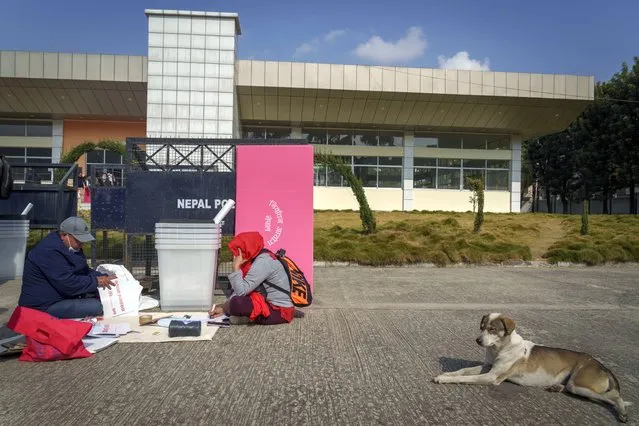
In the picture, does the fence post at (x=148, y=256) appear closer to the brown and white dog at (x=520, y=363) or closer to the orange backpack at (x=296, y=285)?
the orange backpack at (x=296, y=285)

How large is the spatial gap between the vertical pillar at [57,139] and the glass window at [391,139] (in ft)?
61.4

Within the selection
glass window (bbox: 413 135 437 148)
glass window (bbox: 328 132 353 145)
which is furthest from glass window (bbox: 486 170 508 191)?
glass window (bbox: 328 132 353 145)

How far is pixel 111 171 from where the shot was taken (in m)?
9.72

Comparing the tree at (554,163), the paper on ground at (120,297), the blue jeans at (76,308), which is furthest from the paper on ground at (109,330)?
Result: the tree at (554,163)

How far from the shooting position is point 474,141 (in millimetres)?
32875

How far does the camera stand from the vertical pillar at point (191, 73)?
867 inches

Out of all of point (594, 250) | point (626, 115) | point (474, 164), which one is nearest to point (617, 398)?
point (594, 250)

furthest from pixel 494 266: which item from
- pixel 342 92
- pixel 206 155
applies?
pixel 342 92

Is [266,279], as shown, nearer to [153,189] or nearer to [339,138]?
[153,189]

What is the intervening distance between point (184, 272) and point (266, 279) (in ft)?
4.48

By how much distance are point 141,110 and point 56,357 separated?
25603 mm

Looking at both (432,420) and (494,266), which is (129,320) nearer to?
(432,420)

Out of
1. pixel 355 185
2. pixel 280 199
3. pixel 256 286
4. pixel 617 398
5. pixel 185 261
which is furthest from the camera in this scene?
pixel 355 185

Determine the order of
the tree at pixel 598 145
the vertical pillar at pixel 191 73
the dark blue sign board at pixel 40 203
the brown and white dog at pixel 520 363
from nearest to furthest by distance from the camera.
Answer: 1. the brown and white dog at pixel 520 363
2. the dark blue sign board at pixel 40 203
3. the vertical pillar at pixel 191 73
4. the tree at pixel 598 145
